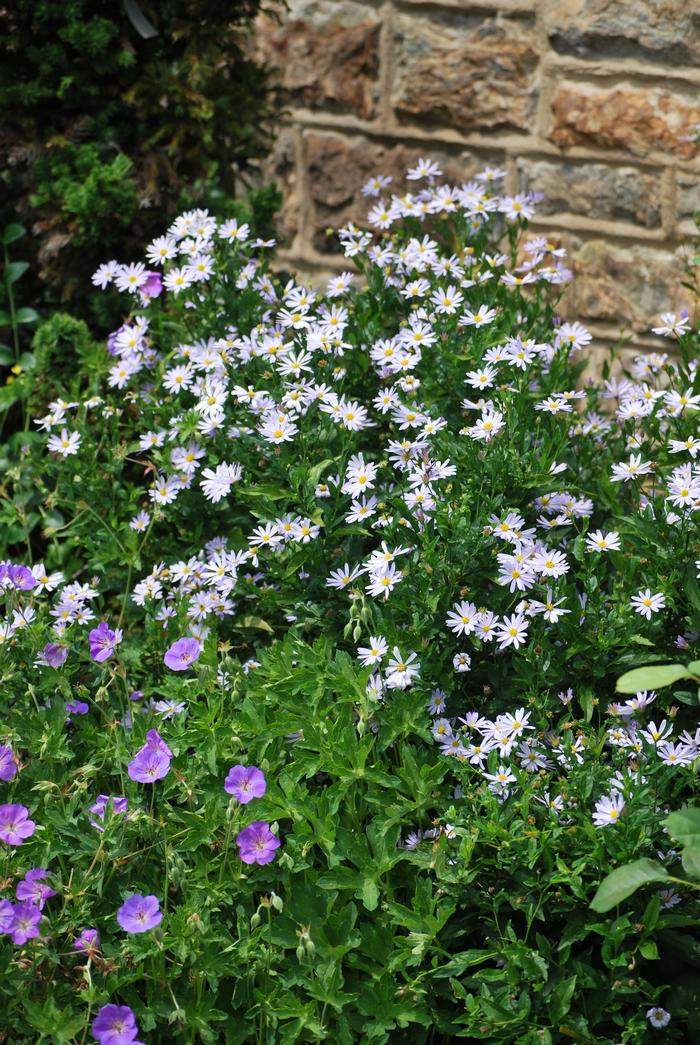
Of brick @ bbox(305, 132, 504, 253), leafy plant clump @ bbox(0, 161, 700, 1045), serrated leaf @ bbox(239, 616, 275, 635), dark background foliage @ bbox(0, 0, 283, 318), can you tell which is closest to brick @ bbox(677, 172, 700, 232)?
brick @ bbox(305, 132, 504, 253)

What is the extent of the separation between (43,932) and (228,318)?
4.85ft

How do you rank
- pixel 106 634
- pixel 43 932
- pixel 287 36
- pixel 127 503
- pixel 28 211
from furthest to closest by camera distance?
1. pixel 287 36
2. pixel 28 211
3. pixel 127 503
4. pixel 106 634
5. pixel 43 932

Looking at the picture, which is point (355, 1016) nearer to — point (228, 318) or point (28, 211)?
point (228, 318)

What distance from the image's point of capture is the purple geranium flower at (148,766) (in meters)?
1.93

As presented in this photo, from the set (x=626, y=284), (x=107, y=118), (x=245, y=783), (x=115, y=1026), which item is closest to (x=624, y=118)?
(x=626, y=284)

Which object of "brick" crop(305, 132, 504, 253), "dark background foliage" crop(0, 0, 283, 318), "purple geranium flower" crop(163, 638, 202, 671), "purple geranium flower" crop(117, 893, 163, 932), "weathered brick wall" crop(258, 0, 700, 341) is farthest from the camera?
"brick" crop(305, 132, 504, 253)

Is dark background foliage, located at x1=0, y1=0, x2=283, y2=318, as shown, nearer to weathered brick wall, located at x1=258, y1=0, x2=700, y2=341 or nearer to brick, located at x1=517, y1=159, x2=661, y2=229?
weathered brick wall, located at x1=258, y1=0, x2=700, y2=341

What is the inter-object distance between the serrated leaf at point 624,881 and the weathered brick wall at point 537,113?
2283 millimetres

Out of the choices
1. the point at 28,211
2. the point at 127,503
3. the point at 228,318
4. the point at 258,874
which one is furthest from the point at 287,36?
the point at 258,874

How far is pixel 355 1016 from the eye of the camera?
186 centimetres

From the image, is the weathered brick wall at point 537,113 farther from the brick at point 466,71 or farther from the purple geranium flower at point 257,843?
the purple geranium flower at point 257,843

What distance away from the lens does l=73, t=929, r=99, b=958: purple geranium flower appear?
1764 mm

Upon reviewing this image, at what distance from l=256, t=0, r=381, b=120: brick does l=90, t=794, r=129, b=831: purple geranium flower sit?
261 centimetres

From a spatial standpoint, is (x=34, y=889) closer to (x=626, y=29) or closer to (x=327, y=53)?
(x=626, y=29)
